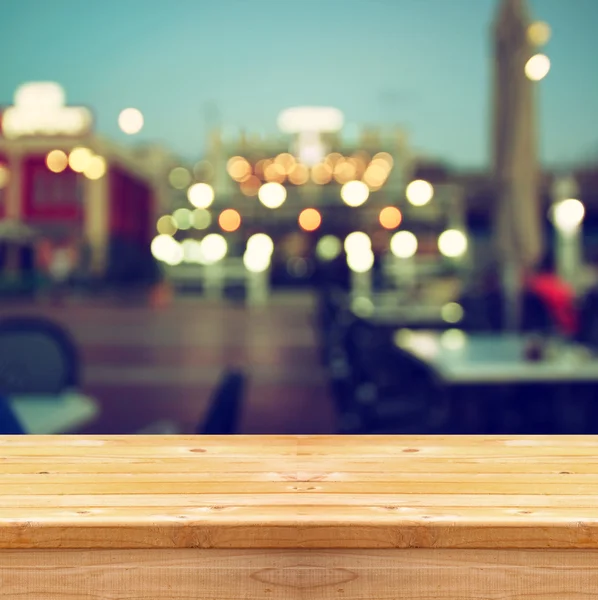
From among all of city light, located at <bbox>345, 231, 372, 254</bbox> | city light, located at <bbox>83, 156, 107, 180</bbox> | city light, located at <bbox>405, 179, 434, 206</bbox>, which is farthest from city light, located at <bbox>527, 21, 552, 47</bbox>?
city light, located at <bbox>345, 231, 372, 254</bbox>

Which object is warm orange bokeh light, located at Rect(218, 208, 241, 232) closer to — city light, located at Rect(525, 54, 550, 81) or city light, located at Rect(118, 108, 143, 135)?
city light, located at Rect(118, 108, 143, 135)

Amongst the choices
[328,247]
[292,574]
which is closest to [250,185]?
[328,247]

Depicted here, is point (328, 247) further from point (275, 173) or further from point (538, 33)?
point (538, 33)

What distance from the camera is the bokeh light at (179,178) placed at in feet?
84.7

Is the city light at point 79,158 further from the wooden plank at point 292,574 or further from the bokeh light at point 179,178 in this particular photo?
the wooden plank at point 292,574

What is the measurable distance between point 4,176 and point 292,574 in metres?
26.3

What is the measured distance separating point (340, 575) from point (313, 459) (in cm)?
29

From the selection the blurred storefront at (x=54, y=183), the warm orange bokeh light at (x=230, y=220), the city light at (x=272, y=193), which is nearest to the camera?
the city light at (x=272, y=193)

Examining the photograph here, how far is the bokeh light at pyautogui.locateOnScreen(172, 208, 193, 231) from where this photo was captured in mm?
24219

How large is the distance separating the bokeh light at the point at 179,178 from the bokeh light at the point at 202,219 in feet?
7.18

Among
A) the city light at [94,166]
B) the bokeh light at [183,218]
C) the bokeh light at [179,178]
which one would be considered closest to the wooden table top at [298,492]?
the city light at [94,166]

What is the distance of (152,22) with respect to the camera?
36.2 ft

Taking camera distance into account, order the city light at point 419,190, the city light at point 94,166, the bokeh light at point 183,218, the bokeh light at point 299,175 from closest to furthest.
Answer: the city light at point 419,190 → the city light at point 94,166 → the bokeh light at point 183,218 → the bokeh light at point 299,175

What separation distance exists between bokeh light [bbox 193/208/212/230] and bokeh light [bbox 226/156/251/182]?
1.62 metres
